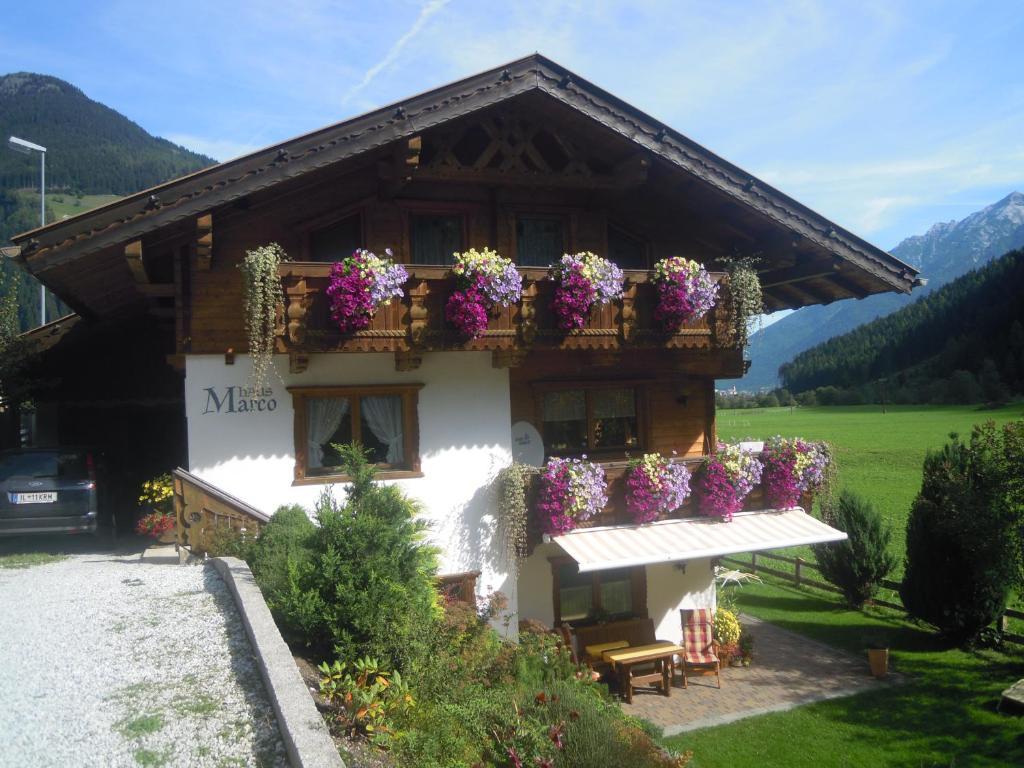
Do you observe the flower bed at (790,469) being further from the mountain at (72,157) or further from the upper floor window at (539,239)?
the mountain at (72,157)

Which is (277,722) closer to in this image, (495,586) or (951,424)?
(495,586)

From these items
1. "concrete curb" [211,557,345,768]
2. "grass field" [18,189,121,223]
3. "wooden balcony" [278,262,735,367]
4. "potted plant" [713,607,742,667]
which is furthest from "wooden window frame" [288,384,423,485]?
"grass field" [18,189,121,223]

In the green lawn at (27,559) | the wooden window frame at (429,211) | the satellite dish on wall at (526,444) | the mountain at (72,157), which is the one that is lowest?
the green lawn at (27,559)

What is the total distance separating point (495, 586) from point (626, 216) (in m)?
7.13

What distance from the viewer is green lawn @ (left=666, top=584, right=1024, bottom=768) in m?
11.4

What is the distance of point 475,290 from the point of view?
11164 mm

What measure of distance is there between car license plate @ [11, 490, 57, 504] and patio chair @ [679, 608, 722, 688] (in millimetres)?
10876

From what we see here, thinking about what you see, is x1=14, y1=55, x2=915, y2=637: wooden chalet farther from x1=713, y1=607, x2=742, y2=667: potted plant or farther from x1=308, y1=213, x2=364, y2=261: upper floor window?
x1=713, y1=607, x2=742, y2=667: potted plant

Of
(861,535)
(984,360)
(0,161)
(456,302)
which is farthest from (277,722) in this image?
(0,161)

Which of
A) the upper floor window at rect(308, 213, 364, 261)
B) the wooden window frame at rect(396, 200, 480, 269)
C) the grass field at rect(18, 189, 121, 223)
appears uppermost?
the grass field at rect(18, 189, 121, 223)

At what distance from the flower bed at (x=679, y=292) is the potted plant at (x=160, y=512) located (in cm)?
805

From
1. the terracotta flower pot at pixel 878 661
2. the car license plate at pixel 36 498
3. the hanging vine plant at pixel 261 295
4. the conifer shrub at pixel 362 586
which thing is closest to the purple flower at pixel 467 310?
the hanging vine plant at pixel 261 295

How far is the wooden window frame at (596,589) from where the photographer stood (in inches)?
539

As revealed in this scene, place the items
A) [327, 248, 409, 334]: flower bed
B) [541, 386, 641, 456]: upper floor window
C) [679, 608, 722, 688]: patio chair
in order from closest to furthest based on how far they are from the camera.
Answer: [327, 248, 409, 334]: flower bed → [541, 386, 641, 456]: upper floor window → [679, 608, 722, 688]: patio chair
